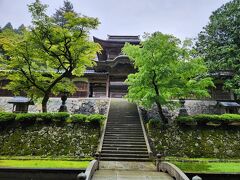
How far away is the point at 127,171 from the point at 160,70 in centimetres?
832

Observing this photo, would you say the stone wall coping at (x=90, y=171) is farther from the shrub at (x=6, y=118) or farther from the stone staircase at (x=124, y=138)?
the shrub at (x=6, y=118)

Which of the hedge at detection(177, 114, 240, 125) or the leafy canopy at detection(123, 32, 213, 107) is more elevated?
the leafy canopy at detection(123, 32, 213, 107)

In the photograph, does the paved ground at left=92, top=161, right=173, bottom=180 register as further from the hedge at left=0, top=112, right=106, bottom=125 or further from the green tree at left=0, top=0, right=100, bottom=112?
the green tree at left=0, top=0, right=100, bottom=112

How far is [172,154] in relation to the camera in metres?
15.2

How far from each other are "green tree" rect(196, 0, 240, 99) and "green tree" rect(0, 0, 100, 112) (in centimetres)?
1588

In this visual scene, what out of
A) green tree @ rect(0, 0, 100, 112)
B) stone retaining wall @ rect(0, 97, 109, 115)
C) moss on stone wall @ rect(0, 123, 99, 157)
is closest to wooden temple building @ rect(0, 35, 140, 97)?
stone retaining wall @ rect(0, 97, 109, 115)

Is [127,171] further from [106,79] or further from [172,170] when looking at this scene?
[106,79]

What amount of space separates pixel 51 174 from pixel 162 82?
427 inches

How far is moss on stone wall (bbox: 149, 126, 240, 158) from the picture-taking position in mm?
15336

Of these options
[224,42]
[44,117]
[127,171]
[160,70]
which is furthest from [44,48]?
[224,42]

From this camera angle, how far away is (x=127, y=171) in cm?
1078

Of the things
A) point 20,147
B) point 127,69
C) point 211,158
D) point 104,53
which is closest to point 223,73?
point 127,69

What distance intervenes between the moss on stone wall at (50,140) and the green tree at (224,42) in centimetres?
1666

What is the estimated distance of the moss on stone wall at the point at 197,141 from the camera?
15.3 meters
